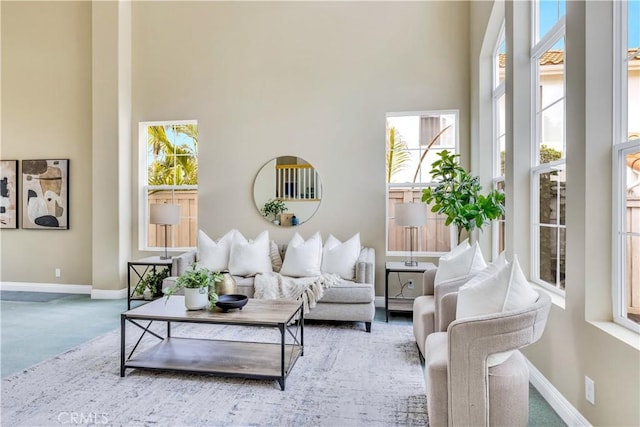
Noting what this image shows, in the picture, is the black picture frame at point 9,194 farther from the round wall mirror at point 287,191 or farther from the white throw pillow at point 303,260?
the white throw pillow at point 303,260

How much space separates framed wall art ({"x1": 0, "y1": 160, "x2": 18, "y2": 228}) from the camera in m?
5.80

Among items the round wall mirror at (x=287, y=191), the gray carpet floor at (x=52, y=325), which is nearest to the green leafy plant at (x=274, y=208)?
the round wall mirror at (x=287, y=191)

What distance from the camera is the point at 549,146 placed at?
2.92m

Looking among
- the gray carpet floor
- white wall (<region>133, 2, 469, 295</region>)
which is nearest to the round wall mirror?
white wall (<region>133, 2, 469, 295</region>)

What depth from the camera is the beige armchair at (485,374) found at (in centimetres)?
189

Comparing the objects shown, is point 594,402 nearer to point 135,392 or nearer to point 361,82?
point 135,392

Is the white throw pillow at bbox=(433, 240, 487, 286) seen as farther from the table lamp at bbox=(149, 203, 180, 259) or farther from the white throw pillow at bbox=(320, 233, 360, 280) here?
the table lamp at bbox=(149, 203, 180, 259)

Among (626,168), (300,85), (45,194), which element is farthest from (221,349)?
(45,194)

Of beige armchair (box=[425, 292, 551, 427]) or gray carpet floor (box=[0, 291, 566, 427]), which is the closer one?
beige armchair (box=[425, 292, 551, 427])

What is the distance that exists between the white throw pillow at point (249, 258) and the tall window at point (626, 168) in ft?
11.1

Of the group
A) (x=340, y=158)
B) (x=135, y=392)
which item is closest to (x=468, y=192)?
(x=340, y=158)

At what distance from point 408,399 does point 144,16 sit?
5.82m

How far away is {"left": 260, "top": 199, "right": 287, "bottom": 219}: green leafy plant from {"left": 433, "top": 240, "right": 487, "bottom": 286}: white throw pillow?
2.48 m

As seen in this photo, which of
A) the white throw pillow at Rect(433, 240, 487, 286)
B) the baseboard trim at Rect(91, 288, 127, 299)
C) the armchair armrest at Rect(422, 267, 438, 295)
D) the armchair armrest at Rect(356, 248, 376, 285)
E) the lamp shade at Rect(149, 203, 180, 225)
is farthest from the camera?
the baseboard trim at Rect(91, 288, 127, 299)
